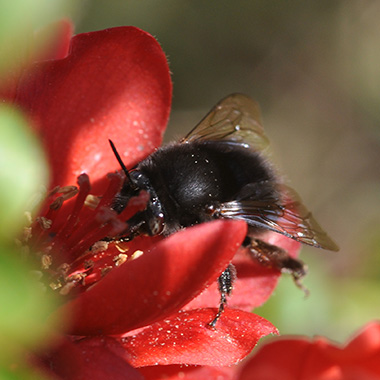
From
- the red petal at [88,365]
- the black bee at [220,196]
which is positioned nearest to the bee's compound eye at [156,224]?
the black bee at [220,196]

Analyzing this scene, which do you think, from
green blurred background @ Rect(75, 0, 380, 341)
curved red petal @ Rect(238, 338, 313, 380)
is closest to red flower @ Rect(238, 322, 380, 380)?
curved red petal @ Rect(238, 338, 313, 380)

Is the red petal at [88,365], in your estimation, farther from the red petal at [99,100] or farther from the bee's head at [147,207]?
the red petal at [99,100]

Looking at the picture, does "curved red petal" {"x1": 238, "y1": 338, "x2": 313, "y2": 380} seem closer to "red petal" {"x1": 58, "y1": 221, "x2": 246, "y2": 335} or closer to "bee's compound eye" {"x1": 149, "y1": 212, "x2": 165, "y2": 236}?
"red petal" {"x1": 58, "y1": 221, "x2": 246, "y2": 335}

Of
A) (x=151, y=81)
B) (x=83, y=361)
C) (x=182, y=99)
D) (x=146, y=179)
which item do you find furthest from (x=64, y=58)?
(x=182, y=99)

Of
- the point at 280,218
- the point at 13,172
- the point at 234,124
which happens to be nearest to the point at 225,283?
the point at 280,218

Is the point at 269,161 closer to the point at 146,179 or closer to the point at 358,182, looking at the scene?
the point at 146,179
